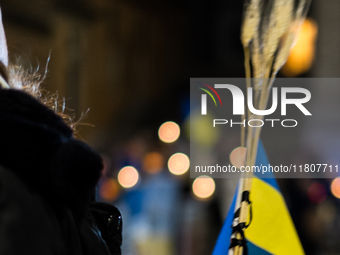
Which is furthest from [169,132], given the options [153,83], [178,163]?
[153,83]

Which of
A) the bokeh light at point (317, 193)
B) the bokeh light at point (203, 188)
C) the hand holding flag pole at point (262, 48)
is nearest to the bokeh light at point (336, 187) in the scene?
the bokeh light at point (317, 193)

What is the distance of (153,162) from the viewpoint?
424 cm

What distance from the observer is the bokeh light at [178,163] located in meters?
4.34

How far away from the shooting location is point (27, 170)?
0.60 meters

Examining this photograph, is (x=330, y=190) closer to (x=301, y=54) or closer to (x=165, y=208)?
(x=165, y=208)

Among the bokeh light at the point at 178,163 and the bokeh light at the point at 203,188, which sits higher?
the bokeh light at the point at 178,163

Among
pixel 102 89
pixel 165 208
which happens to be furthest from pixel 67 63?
pixel 165 208

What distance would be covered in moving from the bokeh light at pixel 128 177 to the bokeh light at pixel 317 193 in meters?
1.70

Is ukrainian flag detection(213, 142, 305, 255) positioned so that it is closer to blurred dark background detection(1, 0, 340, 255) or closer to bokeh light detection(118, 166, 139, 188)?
blurred dark background detection(1, 0, 340, 255)

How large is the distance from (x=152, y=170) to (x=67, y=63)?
266 cm

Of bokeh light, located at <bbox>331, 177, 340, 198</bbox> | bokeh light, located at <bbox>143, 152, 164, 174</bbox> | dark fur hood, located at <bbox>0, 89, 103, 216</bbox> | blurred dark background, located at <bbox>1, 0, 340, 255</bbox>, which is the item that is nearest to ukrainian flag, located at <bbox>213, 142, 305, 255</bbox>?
dark fur hood, located at <bbox>0, 89, 103, 216</bbox>

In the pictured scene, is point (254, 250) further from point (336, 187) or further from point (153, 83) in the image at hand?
point (153, 83)

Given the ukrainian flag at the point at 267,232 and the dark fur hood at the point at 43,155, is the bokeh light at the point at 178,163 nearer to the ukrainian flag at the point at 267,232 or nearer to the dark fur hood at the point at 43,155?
the ukrainian flag at the point at 267,232

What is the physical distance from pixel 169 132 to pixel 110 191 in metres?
1.61
